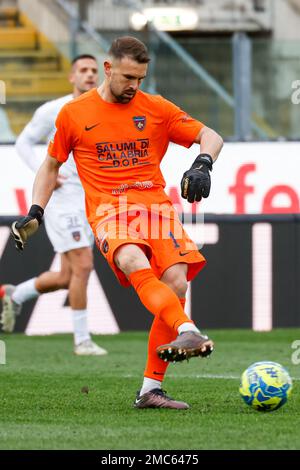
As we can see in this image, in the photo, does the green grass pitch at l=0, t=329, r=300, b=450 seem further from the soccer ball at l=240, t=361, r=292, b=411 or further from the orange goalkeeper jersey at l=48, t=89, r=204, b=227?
the orange goalkeeper jersey at l=48, t=89, r=204, b=227

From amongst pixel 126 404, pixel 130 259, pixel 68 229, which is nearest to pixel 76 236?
pixel 68 229

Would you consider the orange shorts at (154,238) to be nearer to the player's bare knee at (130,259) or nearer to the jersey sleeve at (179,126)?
the player's bare knee at (130,259)


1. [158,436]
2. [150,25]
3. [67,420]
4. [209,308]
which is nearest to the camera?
[158,436]

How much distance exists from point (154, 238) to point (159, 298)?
420mm

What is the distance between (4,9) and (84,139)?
11.7 metres

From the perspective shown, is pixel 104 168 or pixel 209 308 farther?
pixel 209 308

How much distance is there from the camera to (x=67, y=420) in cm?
611

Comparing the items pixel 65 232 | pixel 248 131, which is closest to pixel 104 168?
pixel 65 232

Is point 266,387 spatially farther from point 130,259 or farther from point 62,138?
point 62,138

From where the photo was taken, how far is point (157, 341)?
6.53m

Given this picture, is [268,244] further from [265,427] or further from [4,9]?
[4,9]

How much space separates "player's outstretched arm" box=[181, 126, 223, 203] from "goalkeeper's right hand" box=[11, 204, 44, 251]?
88 cm

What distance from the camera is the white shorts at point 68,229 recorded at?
32.8 feet

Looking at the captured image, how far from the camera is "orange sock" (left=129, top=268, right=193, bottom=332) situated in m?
6.07
